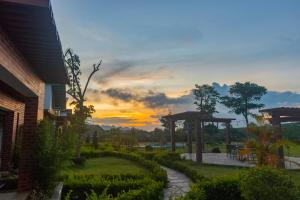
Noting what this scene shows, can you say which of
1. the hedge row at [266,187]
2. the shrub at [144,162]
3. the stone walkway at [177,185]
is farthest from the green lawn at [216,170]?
the hedge row at [266,187]

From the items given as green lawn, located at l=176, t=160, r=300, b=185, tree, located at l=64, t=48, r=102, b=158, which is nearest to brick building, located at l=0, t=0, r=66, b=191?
green lawn, located at l=176, t=160, r=300, b=185

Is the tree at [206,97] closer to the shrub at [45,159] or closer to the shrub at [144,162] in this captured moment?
the shrub at [144,162]

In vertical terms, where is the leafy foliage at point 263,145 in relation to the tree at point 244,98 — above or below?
below

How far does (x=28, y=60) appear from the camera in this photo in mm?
7555

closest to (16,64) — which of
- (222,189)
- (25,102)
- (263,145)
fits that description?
(25,102)

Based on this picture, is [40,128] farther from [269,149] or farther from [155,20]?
[269,149]

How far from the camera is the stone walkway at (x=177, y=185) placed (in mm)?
11387

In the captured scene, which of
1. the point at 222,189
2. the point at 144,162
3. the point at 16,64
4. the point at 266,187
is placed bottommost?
the point at 222,189

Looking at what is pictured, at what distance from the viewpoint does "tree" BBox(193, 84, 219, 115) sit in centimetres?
5006

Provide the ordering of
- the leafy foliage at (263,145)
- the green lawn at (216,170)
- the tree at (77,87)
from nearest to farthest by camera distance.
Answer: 1. the leafy foliage at (263,145)
2. the green lawn at (216,170)
3. the tree at (77,87)

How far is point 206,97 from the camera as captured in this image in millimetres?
50562

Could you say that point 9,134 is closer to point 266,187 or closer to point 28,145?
point 28,145

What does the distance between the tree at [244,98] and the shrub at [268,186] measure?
41.0 metres

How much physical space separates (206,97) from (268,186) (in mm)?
43518
